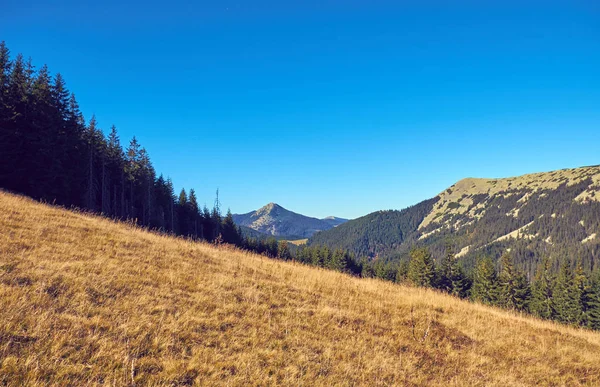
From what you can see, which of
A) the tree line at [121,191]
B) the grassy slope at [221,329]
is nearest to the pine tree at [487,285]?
the tree line at [121,191]

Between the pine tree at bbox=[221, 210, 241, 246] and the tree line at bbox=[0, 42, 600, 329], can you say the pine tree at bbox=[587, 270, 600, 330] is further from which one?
the pine tree at bbox=[221, 210, 241, 246]

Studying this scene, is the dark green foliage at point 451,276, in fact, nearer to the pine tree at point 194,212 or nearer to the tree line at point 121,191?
the tree line at point 121,191

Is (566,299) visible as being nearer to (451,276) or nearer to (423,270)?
(451,276)

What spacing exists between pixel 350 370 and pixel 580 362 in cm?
694

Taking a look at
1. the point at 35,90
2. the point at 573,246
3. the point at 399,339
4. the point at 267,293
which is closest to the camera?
the point at 399,339

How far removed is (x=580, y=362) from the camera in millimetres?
7891

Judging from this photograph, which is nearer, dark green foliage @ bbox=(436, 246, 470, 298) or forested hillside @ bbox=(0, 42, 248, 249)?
forested hillside @ bbox=(0, 42, 248, 249)

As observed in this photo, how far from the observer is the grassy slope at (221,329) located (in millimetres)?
4688

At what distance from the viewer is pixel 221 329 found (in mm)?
6336

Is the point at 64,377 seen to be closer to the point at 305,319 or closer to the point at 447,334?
the point at 305,319

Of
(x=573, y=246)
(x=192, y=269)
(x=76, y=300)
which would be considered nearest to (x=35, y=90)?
(x=192, y=269)

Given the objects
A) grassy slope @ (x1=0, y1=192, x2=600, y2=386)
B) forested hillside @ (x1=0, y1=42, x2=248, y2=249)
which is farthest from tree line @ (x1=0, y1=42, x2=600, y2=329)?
grassy slope @ (x1=0, y1=192, x2=600, y2=386)

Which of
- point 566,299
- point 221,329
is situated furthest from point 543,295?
point 221,329

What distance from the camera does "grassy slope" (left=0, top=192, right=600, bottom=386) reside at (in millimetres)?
4688
